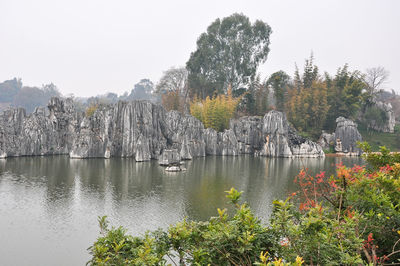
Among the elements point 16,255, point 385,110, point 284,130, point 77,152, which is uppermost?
point 385,110

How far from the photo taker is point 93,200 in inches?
664

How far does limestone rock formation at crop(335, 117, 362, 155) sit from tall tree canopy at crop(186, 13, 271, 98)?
20.0 metres

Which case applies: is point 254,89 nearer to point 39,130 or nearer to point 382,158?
point 39,130

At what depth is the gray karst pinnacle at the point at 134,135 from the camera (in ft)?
123

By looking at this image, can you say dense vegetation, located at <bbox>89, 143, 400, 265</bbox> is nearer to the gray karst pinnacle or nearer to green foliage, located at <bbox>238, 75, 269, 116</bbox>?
the gray karst pinnacle

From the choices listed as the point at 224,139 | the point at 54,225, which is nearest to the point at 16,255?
the point at 54,225

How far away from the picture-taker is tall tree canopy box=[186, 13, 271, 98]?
5450cm

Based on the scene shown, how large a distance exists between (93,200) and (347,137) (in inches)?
1648

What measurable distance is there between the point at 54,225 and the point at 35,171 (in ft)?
52.6

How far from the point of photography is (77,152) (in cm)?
3653

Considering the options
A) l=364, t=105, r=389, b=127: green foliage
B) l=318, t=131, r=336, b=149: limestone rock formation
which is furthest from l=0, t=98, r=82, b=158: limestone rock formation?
l=364, t=105, r=389, b=127: green foliage

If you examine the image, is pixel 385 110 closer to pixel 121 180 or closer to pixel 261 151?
pixel 261 151

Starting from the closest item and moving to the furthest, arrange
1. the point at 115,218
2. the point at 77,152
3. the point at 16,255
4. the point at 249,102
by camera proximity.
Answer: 1. the point at 16,255
2. the point at 115,218
3. the point at 77,152
4. the point at 249,102

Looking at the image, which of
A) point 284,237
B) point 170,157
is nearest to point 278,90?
point 170,157
